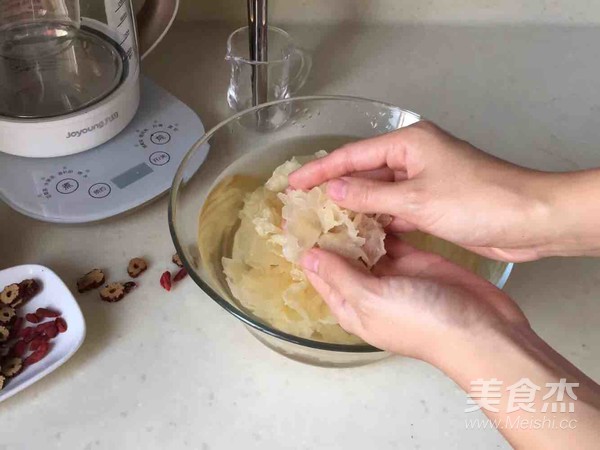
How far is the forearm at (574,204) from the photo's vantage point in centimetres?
60

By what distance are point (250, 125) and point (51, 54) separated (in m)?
0.29

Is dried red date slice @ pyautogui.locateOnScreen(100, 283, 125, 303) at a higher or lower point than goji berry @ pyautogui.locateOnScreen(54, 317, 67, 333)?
lower

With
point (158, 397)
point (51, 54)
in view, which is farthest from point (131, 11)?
point (158, 397)

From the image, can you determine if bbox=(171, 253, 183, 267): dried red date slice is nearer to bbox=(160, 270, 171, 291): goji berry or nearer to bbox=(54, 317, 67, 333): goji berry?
bbox=(160, 270, 171, 291): goji berry

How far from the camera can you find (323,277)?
0.62m

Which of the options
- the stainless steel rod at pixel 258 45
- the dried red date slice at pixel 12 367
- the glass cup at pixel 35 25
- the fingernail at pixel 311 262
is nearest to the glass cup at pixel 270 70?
the stainless steel rod at pixel 258 45

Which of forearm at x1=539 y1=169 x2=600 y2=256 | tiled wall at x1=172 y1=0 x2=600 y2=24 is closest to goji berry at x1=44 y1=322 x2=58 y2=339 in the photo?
forearm at x1=539 y1=169 x2=600 y2=256

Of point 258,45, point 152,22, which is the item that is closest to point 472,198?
point 258,45

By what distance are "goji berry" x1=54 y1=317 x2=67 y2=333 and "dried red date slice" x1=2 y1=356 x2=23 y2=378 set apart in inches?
1.9

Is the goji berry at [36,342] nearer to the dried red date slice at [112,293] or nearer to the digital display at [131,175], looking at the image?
the dried red date slice at [112,293]

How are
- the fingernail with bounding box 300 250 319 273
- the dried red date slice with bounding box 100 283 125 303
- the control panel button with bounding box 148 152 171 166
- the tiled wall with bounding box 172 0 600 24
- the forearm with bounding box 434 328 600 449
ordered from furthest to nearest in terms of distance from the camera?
the tiled wall with bounding box 172 0 600 24, the control panel button with bounding box 148 152 171 166, the dried red date slice with bounding box 100 283 125 303, the fingernail with bounding box 300 250 319 273, the forearm with bounding box 434 328 600 449

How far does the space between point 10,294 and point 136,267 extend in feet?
0.46

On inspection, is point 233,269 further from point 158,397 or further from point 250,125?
point 250,125

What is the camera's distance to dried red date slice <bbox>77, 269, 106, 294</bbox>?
0.76 m
